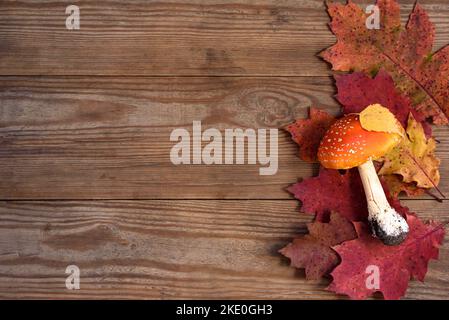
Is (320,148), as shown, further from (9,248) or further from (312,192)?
(9,248)

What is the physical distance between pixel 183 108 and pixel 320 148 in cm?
34

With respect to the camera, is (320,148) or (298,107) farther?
(298,107)

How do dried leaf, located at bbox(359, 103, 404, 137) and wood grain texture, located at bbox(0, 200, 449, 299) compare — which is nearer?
dried leaf, located at bbox(359, 103, 404, 137)

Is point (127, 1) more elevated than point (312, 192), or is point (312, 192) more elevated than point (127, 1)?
point (127, 1)

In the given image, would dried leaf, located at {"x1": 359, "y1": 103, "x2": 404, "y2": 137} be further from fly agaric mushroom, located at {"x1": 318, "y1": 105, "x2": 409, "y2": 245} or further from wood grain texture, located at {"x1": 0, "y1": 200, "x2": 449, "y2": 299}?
wood grain texture, located at {"x1": 0, "y1": 200, "x2": 449, "y2": 299}

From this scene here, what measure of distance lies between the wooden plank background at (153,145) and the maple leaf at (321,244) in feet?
0.13

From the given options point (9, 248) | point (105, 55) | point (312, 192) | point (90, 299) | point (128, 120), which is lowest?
point (90, 299)

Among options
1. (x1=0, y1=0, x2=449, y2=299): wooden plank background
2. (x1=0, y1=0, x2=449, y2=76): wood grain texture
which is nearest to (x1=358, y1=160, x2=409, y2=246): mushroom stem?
(x1=0, y1=0, x2=449, y2=299): wooden plank background

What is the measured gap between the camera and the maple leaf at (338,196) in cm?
117

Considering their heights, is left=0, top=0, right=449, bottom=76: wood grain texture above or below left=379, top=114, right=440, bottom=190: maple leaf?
above

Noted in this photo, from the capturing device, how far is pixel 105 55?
1211 mm

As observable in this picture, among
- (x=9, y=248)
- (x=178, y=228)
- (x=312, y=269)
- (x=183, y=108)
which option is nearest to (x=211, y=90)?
(x=183, y=108)

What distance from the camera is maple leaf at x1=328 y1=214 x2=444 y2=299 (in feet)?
3.74

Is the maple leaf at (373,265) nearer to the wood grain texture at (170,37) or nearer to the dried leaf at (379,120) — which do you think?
the dried leaf at (379,120)
